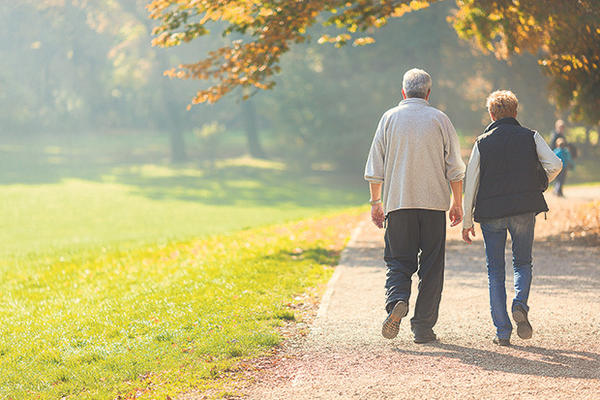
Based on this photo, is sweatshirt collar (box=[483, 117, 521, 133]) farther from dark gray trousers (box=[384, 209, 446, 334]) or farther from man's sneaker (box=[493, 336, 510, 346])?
man's sneaker (box=[493, 336, 510, 346])

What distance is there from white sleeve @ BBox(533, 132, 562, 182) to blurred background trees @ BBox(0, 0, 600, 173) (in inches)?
234

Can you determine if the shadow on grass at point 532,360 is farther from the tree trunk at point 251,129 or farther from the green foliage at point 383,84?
the tree trunk at point 251,129

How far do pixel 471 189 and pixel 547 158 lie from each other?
627mm

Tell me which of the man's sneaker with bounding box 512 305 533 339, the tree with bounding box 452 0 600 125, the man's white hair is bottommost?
the man's sneaker with bounding box 512 305 533 339

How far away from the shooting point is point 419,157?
567cm

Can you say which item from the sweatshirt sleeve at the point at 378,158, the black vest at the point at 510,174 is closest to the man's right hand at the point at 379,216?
the sweatshirt sleeve at the point at 378,158

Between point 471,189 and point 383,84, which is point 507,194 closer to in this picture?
point 471,189

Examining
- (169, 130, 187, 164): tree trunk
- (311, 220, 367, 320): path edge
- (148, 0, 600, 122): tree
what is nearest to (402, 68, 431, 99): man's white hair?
(311, 220, 367, 320): path edge

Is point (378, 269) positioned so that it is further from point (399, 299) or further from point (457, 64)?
point (457, 64)

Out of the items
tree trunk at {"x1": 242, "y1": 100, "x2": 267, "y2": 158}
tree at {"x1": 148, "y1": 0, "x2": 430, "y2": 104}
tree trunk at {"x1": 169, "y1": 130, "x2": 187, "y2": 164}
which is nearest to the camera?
tree at {"x1": 148, "y1": 0, "x2": 430, "y2": 104}

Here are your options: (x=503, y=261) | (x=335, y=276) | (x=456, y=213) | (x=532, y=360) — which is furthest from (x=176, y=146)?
(x=532, y=360)

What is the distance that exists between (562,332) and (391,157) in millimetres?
2114

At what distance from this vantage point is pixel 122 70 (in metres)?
52.7

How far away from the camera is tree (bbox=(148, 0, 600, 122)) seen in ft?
36.1
